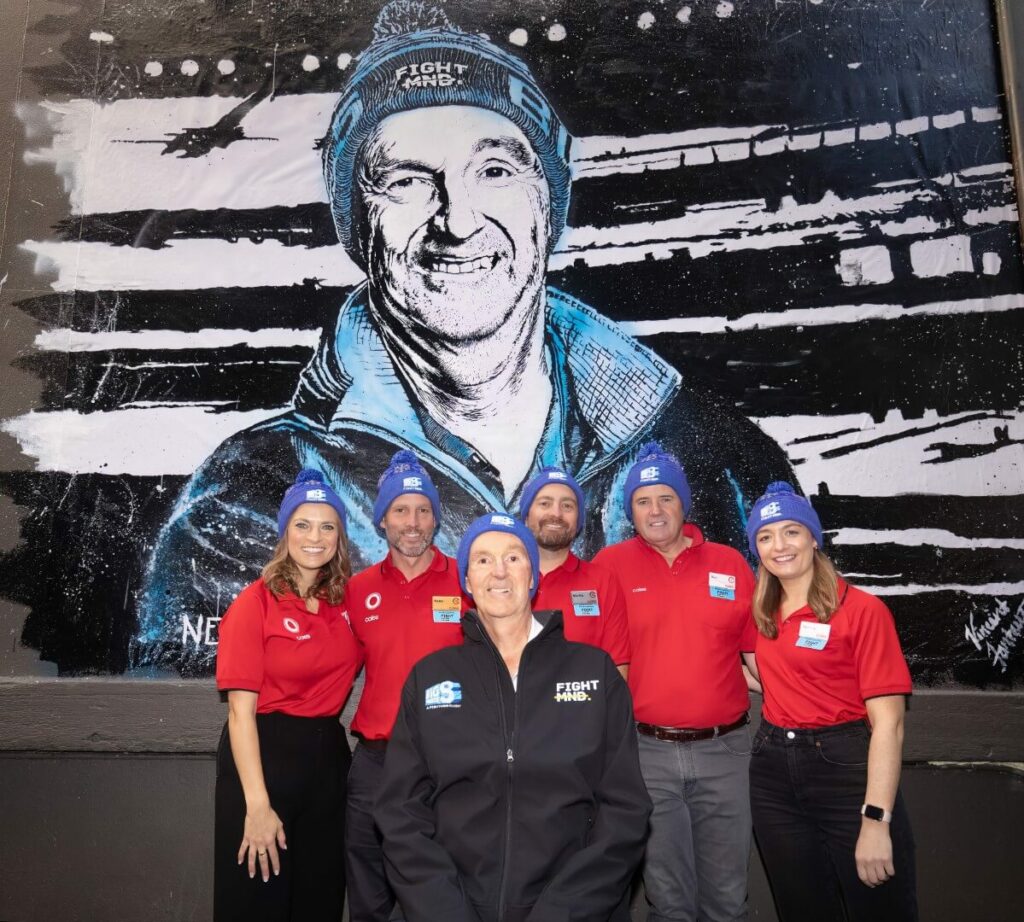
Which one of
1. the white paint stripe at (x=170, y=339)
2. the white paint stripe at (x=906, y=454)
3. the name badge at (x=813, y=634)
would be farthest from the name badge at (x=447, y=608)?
the white paint stripe at (x=906, y=454)

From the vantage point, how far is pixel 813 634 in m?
2.45

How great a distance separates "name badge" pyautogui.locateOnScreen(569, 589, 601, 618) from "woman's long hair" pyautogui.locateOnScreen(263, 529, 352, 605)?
757mm

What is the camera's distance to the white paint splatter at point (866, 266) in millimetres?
3801

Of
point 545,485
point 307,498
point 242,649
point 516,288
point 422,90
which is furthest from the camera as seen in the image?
point 422,90

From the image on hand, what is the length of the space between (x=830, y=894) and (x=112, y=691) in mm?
2879

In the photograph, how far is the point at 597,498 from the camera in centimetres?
374

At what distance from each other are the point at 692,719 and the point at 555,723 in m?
1.04

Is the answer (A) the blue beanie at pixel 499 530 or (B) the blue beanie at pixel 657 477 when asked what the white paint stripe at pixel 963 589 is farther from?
(A) the blue beanie at pixel 499 530

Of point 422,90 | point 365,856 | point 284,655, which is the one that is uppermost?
point 422,90

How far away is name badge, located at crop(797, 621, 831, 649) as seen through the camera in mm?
2432
